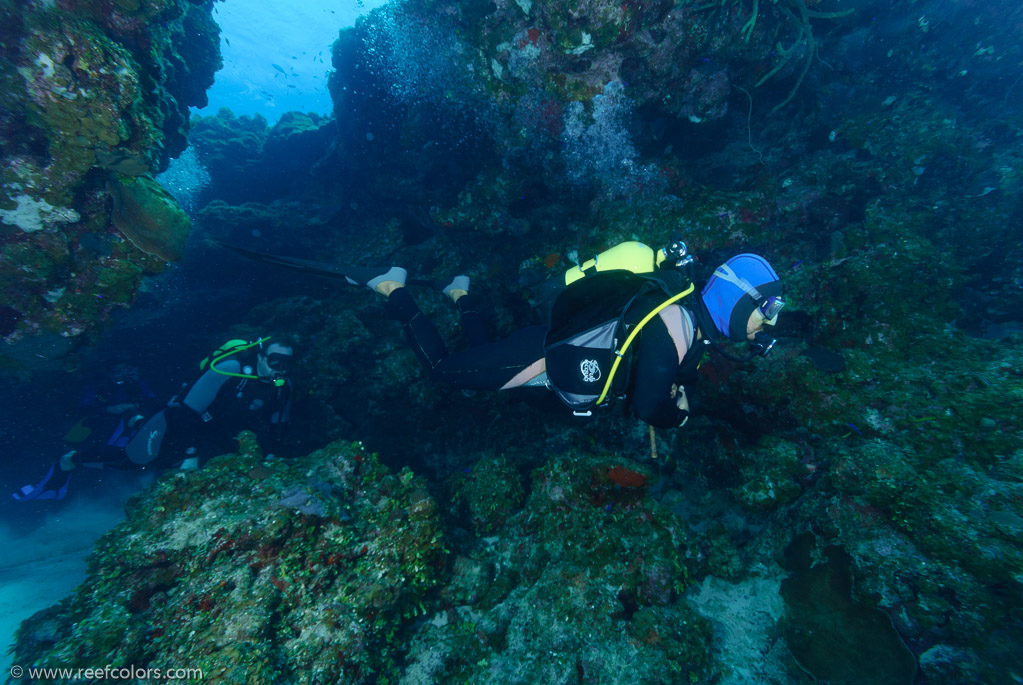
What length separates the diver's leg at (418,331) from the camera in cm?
476

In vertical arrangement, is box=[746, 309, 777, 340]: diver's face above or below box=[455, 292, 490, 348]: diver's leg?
below

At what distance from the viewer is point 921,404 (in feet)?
11.2

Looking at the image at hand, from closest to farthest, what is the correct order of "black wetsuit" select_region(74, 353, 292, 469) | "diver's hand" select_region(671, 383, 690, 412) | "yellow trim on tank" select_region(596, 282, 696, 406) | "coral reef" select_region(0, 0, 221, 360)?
"yellow trim on tank" select_region(596, 282, 696, 406) < "diver's hand" select_region(671, 383, 690, 412) < "coral reef" select_region(0, 0, 221, 360) < "black wetsuit" select_region(74, 353, 292, 469)

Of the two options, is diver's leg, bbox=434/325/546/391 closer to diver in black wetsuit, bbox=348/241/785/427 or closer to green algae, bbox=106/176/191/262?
diver in black wetsuit, bbox=348/241/785/427

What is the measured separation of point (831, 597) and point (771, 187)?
5.56 meters

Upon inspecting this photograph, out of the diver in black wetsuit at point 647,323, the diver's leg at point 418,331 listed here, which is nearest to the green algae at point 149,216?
the diver's leg at point 418,331

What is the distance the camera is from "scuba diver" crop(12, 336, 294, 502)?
559 centimetres

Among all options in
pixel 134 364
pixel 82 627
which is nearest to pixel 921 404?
pixel 82 627

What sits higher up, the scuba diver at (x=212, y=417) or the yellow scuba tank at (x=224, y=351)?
the yellow scuba tank at (x=224, y=351)

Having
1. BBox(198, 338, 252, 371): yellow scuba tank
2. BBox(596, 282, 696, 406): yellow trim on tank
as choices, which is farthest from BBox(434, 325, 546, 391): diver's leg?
BBox(198, 338, 252, 371): yellow scuba tank

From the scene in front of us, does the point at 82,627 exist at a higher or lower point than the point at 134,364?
lower

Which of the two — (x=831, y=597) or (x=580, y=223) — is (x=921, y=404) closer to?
(x=831, y=597)

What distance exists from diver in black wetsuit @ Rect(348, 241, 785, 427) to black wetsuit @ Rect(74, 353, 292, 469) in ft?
16.3

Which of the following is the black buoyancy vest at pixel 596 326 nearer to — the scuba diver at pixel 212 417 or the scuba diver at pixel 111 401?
the scuba diver at pixel 212 417
